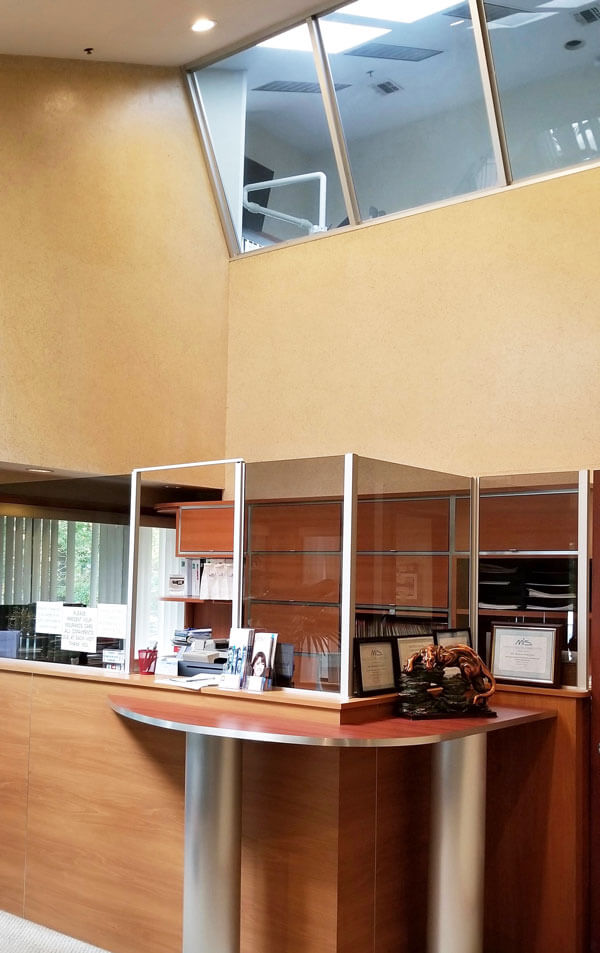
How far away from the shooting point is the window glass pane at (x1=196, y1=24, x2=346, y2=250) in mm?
6676

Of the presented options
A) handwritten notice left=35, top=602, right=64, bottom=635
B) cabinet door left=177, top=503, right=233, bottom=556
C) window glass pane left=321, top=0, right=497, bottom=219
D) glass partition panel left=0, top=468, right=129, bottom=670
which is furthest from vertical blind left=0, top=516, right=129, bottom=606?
window glass pane left=321, top=0, right=497, bottom=219

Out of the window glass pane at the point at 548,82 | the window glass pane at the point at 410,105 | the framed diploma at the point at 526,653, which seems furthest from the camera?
the window glass pane at the point at 410,105

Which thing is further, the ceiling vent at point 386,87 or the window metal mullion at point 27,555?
the window metal mullion at point 27,555

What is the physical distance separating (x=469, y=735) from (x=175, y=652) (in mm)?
1952

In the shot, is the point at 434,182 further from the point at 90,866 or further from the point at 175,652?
the point at 90,866

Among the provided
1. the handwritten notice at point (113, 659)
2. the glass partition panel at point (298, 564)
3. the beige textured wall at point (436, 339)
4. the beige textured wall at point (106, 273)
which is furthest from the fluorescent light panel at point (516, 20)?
the handwritten notice at point (113, 659)

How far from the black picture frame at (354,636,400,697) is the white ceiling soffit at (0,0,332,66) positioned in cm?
381

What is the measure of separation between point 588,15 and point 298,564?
364cm

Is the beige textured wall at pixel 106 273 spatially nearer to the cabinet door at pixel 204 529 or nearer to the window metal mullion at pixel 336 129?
the cabinet door at pixel 204 529

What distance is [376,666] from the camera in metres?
4.00

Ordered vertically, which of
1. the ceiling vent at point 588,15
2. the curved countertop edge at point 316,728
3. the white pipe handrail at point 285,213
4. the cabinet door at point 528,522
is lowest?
the curved countertop edge at point 316,728

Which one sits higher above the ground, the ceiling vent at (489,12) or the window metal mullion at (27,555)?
the ceiling vent at (489,12)

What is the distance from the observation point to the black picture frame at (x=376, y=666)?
3.91m

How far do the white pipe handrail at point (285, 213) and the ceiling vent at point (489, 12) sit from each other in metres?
1.40
